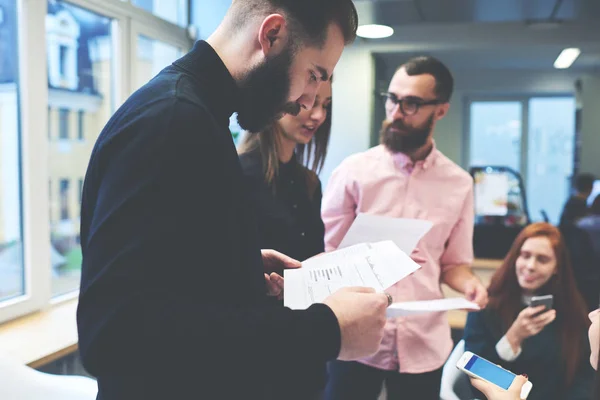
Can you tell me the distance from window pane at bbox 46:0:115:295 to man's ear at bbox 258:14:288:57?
2.23 m

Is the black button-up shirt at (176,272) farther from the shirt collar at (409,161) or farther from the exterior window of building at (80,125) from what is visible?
the exterior window of building at (80,125)

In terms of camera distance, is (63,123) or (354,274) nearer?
(354,274)

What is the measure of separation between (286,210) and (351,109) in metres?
2.87

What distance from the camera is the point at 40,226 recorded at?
2.45m

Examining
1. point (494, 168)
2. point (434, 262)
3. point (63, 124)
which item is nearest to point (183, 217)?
point (434, 262)

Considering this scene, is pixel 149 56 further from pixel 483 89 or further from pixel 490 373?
pixel 483 89

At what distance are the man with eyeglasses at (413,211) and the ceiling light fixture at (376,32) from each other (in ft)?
6.42

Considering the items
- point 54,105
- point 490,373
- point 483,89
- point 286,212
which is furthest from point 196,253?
point 483,89

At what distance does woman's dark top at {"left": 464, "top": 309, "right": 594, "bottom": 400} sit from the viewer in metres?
0.95

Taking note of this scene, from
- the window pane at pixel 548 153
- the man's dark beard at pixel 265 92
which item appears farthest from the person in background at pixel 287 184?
the window pane at pixel 548 153

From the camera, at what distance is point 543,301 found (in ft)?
5.08

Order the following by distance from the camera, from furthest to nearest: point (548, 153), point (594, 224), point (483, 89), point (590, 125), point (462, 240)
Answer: point (548, 153)
point (483, 89)
point (590, 125)
point (594, 224)
point (462, 240)

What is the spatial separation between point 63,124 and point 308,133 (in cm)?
184

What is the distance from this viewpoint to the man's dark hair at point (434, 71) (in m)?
1.83
